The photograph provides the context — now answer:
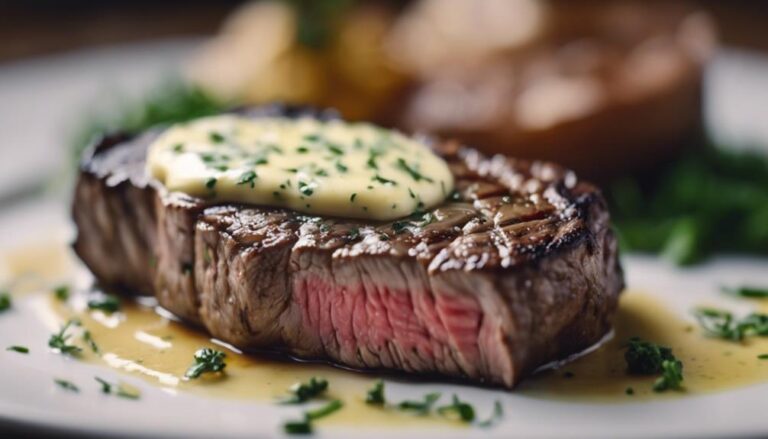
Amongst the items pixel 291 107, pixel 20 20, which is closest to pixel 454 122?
pixel 291 107

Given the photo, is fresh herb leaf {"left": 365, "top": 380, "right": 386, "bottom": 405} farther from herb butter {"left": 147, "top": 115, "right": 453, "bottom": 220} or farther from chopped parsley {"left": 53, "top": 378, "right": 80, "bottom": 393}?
chopped parsley {"left": 53, "top": 378, "right": 80, "bottom": 393}

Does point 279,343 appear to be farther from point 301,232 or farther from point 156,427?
point 156,427

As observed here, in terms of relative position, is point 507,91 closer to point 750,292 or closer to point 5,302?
point 750,292

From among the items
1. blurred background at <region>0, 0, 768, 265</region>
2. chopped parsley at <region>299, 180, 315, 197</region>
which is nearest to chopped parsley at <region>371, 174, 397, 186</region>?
chopped parsley at <region>299, 180, 315, 197</region>

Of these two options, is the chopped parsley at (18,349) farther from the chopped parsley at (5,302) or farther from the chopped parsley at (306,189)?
the chopped parsley at (306,189)

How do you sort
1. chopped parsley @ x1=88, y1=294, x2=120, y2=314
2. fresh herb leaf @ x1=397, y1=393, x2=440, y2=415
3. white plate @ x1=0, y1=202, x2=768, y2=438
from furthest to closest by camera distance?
chopped parsley @ x1=88, y1=294, x2=120, y2=314, fresh herb leaf @ x1=397, y1=393, x2=440, y2=415, white plate @ x1=0, y1=202, x2=768, y2=438
